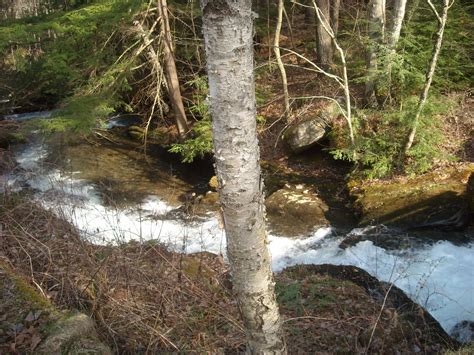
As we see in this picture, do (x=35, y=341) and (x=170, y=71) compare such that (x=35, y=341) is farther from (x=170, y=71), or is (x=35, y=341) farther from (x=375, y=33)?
(x=170, y=71)

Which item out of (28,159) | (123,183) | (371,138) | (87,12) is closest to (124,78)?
(87,12)

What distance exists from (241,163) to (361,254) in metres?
5.64

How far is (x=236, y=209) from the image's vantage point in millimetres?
2443

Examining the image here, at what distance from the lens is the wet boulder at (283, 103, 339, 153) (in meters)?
10.9

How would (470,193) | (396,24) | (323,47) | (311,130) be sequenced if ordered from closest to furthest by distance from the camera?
(470,193) < (396,24) < (311,130) < (323,47)

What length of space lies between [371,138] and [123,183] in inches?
241

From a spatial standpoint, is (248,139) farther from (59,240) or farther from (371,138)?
(371,138)

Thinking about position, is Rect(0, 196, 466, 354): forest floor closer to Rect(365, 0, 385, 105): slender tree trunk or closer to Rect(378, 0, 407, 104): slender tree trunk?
Rect(378, 0, 407, 104): slender tree trunk

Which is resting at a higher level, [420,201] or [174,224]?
[420,201]

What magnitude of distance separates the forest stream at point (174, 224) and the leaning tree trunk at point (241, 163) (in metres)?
2.09

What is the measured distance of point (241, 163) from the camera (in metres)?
2.36

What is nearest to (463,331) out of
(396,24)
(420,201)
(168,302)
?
(420,201)

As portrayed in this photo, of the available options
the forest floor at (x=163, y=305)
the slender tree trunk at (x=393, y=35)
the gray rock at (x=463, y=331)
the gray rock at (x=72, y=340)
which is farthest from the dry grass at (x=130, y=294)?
the slender tree trunk at (x=393, y=35)

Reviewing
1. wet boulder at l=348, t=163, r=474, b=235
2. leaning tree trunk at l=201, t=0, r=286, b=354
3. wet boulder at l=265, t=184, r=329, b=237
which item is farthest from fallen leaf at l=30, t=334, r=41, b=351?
wet boulder at l=348, t=163, r=474, b=235
